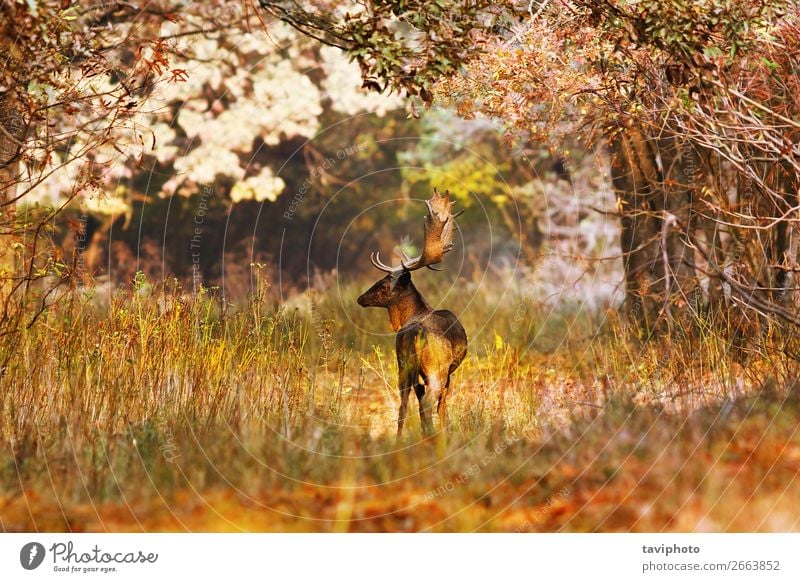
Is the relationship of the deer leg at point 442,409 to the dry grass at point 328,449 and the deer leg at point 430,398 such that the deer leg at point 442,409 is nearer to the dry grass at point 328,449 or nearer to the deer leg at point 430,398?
the deer leg at point 430,398

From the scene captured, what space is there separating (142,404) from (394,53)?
131 inches

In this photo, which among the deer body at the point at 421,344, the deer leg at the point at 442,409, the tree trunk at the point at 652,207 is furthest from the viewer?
the tree trunk at the point at 652,207

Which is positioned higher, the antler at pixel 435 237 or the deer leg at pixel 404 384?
the antler at pixel 435 237

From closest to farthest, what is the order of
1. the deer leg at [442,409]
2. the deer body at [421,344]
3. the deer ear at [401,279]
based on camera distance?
the deer body at [421,344], the deer leg at [442,409], the deer ear at [401,279]

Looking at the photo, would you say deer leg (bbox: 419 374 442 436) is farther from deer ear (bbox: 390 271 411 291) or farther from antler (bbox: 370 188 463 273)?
antler (bbox: 370 188 463 273)

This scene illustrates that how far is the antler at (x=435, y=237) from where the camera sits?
7887mm

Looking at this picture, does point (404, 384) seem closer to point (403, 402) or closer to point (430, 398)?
point (403, 402)

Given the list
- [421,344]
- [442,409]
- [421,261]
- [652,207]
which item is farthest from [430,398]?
[652,207]

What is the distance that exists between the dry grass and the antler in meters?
1.23

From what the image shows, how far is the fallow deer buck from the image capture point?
25.3 feet

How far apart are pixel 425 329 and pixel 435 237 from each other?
0.73 m

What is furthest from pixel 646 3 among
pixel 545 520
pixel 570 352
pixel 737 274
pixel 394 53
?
pixel 570 352

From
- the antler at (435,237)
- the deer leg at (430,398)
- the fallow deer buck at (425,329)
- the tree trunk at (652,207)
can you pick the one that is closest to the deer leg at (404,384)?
the fallow deer buck at (425,329)

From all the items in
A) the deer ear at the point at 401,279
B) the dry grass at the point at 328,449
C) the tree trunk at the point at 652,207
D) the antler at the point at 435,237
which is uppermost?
the tree trunk at the point at 652,207
